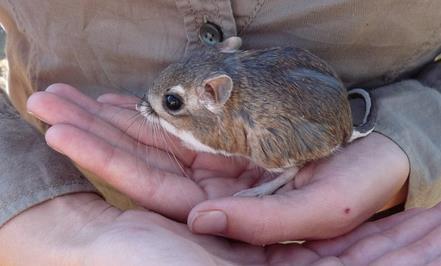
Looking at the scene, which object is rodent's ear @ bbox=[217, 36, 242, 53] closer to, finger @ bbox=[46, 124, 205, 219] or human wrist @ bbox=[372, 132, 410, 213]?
finger @ bbox=[46, 124, 205, 219]

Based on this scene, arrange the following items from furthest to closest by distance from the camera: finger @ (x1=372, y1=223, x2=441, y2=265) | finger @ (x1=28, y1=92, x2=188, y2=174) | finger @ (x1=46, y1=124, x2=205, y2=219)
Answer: finger @ (x1=28, y1=92, x2=188, y2=174) → finger @ (x1=46, y1=124, x2=205, y2=219) → finger @ (x1=372, y1=223, x2=441, y2=265)

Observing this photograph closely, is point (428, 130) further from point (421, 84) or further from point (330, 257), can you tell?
point (330, 257)

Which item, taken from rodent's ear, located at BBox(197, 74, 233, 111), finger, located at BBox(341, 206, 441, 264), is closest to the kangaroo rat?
rodent's ear, located at BBox(197, 74, 233, 111)

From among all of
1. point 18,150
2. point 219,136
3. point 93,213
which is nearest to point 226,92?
point 219,136

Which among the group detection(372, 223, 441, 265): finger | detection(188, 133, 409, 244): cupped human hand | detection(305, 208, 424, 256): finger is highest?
detection(188, 133, 409, 244): cupped human hand

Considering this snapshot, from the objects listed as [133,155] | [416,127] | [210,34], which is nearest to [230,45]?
[210,34]

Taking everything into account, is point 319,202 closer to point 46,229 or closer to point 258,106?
point 258,106
